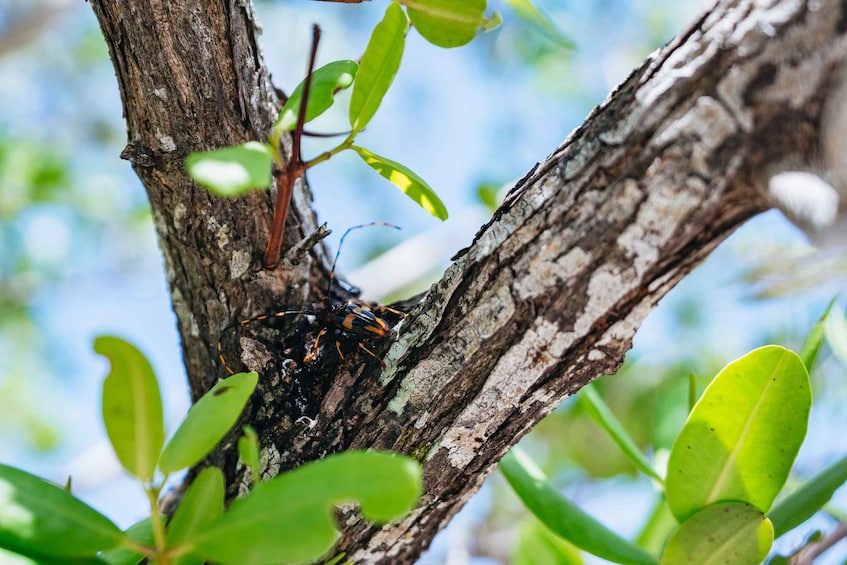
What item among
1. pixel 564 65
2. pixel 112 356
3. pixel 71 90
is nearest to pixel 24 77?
pixel 71 90

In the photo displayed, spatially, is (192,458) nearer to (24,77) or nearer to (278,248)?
(278,248)

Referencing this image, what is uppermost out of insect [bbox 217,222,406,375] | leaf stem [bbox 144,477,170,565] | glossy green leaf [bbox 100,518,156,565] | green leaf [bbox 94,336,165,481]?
insect [bbox 217,222,406,375]

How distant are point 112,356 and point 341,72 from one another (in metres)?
0.48

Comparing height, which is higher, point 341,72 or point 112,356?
point 341,72

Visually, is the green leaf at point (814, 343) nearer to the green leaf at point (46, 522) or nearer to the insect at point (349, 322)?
the insect at point (349, 322)

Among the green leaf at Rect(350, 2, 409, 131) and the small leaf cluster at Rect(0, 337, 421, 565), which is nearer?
the small leaf cluster at Rect(0, 337, 421, 565)

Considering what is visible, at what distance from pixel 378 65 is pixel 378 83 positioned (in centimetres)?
3

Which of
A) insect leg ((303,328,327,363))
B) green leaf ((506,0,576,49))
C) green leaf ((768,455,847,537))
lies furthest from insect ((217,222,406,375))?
green leaf ((768,455,847,537))

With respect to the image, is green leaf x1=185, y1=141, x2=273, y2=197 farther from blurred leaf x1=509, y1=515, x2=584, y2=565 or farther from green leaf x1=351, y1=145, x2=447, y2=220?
blurred leaf x1=509, y1=515, x2=584, y2=565

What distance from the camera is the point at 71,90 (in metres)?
5.97

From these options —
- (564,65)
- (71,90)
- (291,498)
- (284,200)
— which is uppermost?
(71,90)

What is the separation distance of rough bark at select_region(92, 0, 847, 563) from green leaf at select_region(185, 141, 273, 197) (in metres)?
0.37

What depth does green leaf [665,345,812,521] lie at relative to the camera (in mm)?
1002

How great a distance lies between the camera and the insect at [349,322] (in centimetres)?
116
